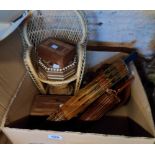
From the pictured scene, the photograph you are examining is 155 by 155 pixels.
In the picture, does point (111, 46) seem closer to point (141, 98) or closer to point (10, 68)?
point (141, 98)

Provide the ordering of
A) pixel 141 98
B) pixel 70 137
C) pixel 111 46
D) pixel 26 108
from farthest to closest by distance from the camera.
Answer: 1. pixel 111 46
2. pixel 26 108
3. pixel 141 98
4. pixel 70 137

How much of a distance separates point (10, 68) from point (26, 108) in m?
0.24

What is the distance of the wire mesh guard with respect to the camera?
1149mm

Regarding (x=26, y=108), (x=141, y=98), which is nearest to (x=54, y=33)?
(x=26, y=108)

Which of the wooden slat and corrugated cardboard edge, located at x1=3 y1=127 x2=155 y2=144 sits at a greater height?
the wooden slat

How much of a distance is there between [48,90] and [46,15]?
1.40ft

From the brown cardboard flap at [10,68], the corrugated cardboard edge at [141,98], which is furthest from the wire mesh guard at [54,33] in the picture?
the corrugated cardboard edge at [141,98]

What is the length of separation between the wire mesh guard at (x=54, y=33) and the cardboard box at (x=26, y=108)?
Answer: 0.07 m

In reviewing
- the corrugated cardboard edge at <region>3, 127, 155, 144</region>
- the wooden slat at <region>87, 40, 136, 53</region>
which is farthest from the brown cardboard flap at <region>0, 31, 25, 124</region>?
the wooden slat at <region>87, 40, 136, 53</region>

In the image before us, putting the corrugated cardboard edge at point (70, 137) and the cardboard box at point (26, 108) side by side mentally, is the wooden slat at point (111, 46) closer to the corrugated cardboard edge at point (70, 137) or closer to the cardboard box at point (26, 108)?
the cardboard box at point (26, 108)

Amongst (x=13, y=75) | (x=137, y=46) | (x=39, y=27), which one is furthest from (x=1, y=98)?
(x=137, y=46)

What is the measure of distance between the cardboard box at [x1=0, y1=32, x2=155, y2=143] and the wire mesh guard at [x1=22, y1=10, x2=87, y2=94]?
0.07 meters

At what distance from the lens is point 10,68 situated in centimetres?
115

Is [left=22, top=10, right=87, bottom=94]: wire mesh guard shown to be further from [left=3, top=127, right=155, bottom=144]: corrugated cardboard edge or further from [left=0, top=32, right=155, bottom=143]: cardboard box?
[left=3, top=127, right=155, bottom=144]: corrugated cardboard edge
